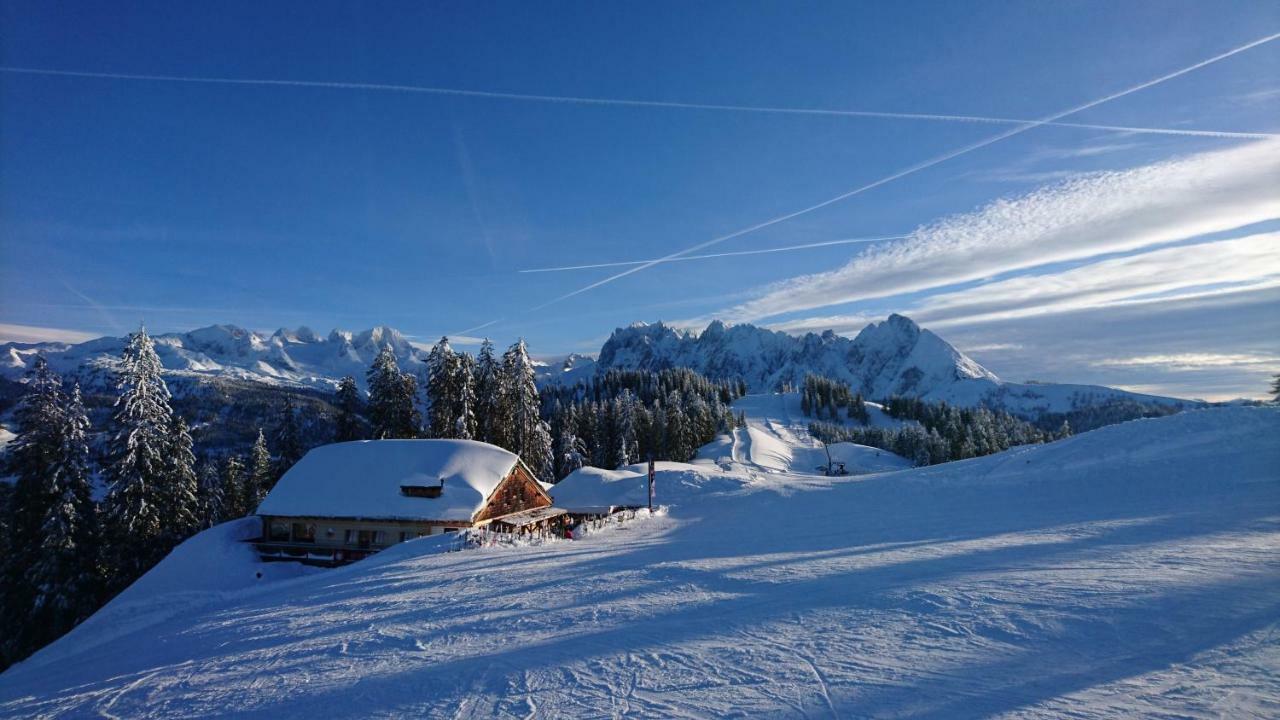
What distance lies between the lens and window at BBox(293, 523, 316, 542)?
101 feet

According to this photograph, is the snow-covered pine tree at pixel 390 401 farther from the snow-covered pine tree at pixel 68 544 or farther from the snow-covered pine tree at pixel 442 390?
the snow-covered pine tree at pixel 68 544

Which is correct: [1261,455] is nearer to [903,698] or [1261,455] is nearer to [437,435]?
[903,698]

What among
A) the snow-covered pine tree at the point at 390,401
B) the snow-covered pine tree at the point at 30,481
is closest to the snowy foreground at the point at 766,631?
the snow-covered pine tree at the point at 30,481

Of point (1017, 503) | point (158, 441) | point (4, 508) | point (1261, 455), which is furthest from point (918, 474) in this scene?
point (4, 508)

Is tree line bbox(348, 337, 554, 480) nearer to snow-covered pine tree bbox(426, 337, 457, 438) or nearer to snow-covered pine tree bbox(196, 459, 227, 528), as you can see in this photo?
snow-covered pine tree bbox(426, 337, 457, 438)

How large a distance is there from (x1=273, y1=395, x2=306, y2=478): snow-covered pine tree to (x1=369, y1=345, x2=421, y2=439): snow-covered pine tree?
18.5ft

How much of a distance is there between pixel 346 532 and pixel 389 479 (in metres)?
3.37

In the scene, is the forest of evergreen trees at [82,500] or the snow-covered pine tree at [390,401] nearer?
the forest of evergreen trees at [82,500]

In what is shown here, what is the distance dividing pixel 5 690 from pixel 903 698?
1845cm

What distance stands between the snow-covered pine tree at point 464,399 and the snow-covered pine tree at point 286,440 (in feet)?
40.2

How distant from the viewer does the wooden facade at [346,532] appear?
2927 cm

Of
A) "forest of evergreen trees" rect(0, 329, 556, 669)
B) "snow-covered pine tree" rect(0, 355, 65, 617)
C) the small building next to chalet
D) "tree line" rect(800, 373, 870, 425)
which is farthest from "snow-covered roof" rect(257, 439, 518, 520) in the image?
"tree line" rect(800, 373, 870, 425)

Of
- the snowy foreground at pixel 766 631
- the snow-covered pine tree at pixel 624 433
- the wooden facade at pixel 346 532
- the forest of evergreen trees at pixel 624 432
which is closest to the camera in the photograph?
the snowy foreground at pixel 766 631

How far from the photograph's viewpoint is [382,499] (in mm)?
30375
